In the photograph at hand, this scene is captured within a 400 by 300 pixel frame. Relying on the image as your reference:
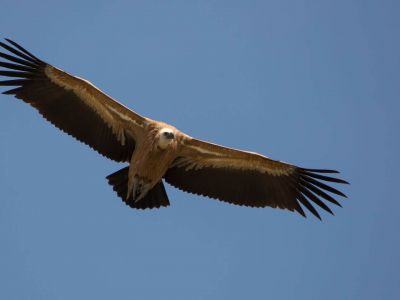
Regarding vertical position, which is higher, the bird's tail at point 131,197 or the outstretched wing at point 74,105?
the outstretched wing at point 74,105

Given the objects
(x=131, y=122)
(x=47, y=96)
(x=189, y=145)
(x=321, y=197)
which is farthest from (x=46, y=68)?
(x=321, y=197)

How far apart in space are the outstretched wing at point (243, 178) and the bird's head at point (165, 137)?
50cm

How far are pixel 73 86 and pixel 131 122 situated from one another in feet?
3.34

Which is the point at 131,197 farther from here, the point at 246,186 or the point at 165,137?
the point at 246,186

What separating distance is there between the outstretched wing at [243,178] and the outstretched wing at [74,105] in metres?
0.87

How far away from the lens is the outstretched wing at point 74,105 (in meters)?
14.8

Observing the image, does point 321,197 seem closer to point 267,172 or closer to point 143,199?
point 267,172

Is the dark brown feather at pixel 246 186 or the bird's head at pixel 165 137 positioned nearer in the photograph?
the bird's head at pixel 165 137

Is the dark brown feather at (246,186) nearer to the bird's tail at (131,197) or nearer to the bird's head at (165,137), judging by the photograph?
the bird's tail at (131,197)

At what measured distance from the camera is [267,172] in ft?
49.4

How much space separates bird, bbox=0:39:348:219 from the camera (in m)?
14.6

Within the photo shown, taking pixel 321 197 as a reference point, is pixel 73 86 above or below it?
above

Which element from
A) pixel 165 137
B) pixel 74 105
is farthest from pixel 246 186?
pixel 74 105

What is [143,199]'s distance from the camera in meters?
14.9
